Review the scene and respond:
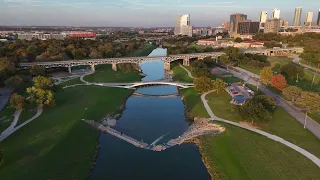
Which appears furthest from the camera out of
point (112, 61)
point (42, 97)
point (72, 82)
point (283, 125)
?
point (112, 61)

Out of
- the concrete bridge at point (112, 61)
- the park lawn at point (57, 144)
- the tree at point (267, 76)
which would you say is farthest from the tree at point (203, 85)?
the concrete bridge at point (112, 61)

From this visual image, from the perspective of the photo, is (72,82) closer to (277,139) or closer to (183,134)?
(183,134)

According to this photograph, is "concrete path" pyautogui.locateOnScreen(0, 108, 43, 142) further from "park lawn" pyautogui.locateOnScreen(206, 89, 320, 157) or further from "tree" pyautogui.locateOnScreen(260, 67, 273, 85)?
"tree" pyautogui.locateOnScreen(260, 67, 273, 85)

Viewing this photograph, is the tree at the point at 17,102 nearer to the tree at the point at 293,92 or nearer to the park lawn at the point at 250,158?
the park lawn at the point at 250,158

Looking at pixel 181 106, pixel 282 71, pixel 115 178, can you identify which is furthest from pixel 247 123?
pixel 282 71

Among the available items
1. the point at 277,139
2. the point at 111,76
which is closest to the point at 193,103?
the point at 277,139

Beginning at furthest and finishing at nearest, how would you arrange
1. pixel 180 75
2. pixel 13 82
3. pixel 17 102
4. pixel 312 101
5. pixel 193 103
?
pixel 180 75 → pixel 13 82 → pixel 193 103 → pixel 17 102 → pixel 312 101
